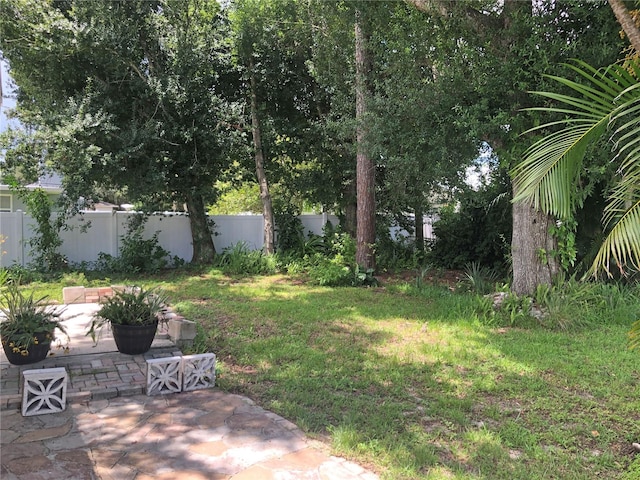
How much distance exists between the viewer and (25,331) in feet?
13.2

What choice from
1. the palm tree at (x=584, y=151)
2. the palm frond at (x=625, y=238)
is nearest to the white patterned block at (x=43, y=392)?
the palm tree at (x=584, y=151)

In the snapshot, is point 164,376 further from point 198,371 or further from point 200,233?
point 200,233

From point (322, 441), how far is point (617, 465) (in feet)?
5.96

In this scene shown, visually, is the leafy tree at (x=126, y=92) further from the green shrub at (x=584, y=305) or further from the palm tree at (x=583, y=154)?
the palm tree at (x=583, y=154)

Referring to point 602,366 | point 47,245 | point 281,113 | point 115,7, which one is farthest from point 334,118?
point 602,366

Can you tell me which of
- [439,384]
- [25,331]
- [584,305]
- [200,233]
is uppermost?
[200,233]

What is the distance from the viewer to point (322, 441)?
9.90 feet

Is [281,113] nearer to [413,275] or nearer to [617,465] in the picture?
[413,275]

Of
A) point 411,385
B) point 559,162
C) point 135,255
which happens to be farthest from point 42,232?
point 559,162

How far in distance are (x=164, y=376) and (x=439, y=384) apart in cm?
235

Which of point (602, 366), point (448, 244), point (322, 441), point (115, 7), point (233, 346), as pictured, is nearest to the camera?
point (322, 441)

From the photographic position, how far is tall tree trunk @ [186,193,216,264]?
38.1ft

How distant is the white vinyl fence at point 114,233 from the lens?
9.84 meters

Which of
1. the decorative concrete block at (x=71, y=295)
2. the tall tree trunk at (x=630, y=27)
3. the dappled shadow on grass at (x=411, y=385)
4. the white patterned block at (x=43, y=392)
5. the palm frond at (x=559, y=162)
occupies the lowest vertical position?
A: the dappled shadow on grass at (x=411, y=385)
